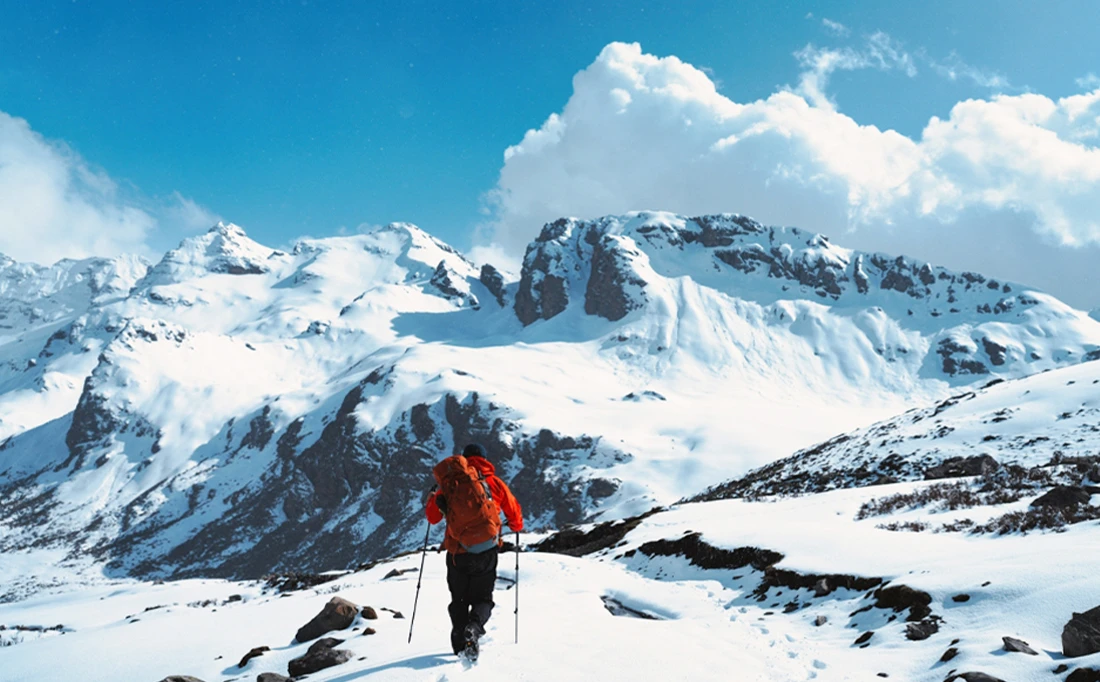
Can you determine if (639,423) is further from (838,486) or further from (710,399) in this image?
(838,486)

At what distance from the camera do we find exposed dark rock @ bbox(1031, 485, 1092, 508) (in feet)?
44.9

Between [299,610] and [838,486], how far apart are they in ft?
85.7

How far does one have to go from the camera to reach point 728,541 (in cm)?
1700

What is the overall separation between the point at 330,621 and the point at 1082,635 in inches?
405

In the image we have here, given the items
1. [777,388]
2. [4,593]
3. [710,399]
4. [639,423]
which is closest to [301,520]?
→ [4,593]

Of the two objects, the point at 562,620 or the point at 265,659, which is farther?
the point at 562,620

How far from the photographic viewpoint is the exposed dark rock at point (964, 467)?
26.2 meters

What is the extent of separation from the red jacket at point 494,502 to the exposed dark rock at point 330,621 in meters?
3.43

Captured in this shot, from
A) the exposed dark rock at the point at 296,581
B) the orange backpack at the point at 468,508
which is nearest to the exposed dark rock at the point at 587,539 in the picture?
the exposed dark rock at the point at 296,581

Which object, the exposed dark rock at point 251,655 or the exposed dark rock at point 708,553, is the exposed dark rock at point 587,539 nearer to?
the exposed dark rock at point 708,553

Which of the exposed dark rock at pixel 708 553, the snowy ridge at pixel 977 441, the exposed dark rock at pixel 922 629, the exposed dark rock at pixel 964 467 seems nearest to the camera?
the exposed dark rock at pixel 922 629

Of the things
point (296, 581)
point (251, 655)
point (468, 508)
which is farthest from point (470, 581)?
point (296, 581)

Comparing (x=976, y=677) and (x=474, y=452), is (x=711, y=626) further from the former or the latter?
(x=474, y=452)

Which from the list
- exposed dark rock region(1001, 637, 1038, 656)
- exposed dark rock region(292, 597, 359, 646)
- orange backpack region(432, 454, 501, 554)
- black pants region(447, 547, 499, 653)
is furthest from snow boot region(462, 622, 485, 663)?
exposed dark rock region(1001, 637, 1038, 656)
